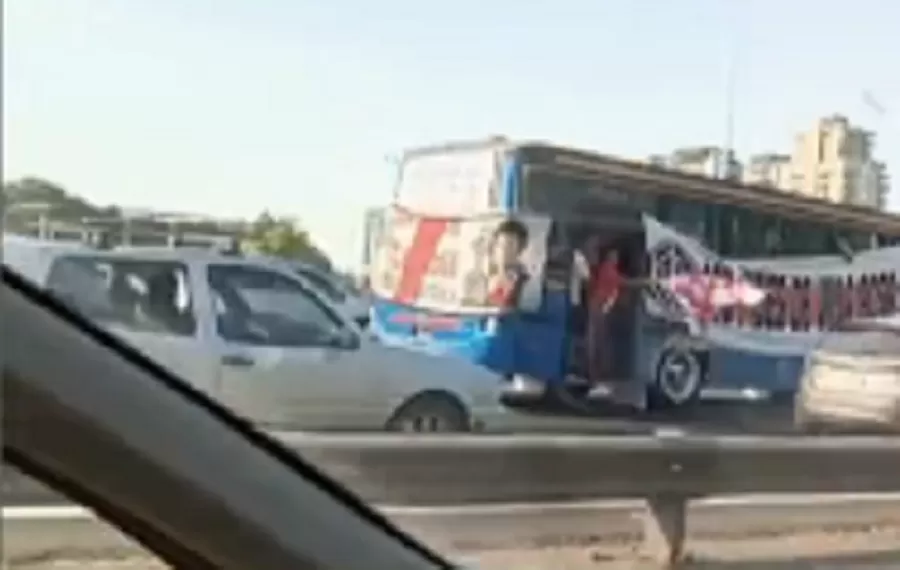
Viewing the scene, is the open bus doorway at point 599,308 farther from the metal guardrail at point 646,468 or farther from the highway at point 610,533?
the highway at point 610,533

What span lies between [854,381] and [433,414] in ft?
4.55

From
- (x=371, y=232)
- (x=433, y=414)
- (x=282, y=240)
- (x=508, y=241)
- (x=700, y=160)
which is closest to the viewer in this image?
(x=282, y=240)

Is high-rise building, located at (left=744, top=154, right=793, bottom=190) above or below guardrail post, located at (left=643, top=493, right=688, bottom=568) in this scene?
above

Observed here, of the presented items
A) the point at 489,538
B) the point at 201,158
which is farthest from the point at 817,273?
the point at 201,158

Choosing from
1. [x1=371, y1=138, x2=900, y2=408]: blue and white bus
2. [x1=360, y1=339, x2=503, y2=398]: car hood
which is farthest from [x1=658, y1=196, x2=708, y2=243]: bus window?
[x1=360, y1=339, x2=503, y2=398]: car hood

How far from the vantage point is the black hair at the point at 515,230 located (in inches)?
180

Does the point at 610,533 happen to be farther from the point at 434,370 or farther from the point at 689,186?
the point at 689,186

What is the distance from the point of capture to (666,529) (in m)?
4.80

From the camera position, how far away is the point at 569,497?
4195mm

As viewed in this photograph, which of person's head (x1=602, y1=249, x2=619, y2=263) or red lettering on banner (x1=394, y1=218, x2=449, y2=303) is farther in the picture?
person's head (x1=602, y1=249, x2=619, y2=263)

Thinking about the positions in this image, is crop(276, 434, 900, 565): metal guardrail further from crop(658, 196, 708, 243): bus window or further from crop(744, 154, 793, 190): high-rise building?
crop(744, 154, 793, 190): high-rise building

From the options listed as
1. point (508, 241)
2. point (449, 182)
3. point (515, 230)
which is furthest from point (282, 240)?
point (508, 241)

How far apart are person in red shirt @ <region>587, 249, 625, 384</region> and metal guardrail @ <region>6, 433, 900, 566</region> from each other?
0.86 ft

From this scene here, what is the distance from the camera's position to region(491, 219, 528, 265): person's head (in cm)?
467
